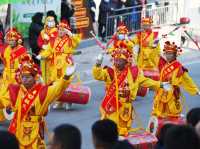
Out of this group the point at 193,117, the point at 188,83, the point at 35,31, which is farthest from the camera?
the point at 35,31

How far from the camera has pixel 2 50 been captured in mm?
15617

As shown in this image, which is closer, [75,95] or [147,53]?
[75,95]

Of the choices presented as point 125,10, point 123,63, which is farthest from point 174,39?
point 123,63

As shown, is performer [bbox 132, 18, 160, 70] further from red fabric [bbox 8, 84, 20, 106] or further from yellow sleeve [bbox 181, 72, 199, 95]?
red fabric [bbox 8, 84, 20, 106]

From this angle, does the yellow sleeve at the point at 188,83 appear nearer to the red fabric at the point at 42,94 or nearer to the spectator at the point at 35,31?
the red fabric at the point at 42,94

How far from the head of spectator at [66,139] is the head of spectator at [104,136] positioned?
0.29m

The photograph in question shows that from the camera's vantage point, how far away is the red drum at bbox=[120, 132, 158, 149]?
35.4ft

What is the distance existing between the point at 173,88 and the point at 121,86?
5.39 ft

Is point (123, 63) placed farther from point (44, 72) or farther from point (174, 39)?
point (174, 39)

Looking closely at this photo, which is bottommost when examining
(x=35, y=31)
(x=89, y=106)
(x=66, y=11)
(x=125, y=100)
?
(x=89, y=106)

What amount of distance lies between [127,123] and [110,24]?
12.2 m

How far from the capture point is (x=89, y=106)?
17.3 m

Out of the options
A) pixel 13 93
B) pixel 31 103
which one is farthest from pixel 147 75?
pixel 31 103

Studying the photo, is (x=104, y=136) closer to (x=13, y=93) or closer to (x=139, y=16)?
(x=13, y=93)
